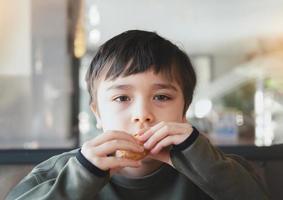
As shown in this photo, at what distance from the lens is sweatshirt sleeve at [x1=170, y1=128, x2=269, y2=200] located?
2.18ft

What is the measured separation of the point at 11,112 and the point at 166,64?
1.68 m

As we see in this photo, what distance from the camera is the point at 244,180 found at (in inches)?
28.1

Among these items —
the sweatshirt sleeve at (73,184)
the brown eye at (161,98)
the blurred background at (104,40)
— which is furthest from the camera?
the blurred background at (104,40)

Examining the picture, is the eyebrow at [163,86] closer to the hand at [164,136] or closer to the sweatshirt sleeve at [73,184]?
the hand at [164,136]

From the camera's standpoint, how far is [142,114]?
72 cm

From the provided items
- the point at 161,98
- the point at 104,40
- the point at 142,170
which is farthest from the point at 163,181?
the point at 104,40

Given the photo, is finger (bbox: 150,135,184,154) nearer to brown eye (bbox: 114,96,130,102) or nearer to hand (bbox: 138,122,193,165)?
hand (bbox: 138,122,193,165)

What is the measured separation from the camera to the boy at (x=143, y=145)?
0.65 m

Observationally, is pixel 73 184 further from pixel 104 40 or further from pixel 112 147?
pixel 104 40

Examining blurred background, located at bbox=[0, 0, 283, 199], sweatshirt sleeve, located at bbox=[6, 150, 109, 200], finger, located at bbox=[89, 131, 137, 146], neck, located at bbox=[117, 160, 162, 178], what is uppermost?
finger, located at bbox=[89, 131, 137, 146]

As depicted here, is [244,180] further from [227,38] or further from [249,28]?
[227,38]

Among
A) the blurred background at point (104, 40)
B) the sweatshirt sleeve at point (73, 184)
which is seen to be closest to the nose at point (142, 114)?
the sweatshirt sleeve at point (73, 184)

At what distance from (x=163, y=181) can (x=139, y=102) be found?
152mm

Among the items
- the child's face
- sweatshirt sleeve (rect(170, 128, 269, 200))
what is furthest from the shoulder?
sweatshirt sleeve (rect(170, 128, 269, 200))
